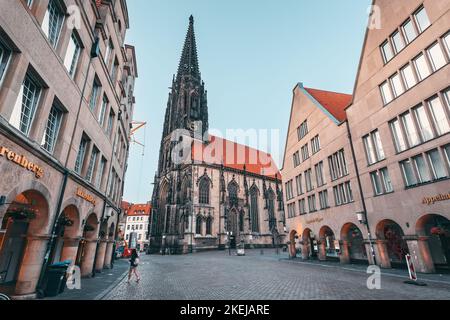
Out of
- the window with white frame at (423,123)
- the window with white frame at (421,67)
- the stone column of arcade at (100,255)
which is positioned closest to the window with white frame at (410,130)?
the window with white frame at (423,123)

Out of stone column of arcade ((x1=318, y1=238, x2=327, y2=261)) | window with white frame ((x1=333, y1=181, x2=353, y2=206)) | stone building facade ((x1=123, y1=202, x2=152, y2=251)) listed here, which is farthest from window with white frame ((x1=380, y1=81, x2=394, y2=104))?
stone building facade ((x1=123, y1=202, x2=152, y2=251))

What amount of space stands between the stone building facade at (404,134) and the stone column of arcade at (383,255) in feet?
0.19

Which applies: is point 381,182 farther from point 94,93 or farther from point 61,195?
point 94,93

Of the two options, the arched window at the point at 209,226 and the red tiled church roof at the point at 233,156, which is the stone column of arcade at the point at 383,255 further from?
the red tiled church roof at the point at 233,156

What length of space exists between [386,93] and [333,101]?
10.0 meters

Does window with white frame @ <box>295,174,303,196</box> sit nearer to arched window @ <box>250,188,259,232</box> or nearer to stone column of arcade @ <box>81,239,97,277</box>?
stone column of arcade @ <box>81,239,97,277</box>

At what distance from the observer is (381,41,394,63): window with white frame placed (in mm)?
14867

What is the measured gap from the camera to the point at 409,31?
44.6 feet

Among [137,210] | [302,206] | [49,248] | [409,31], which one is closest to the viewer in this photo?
[49,248]

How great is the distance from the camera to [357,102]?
17406 mm

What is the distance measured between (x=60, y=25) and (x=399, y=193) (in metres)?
18.9

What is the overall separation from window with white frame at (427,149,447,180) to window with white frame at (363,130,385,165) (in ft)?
9.63

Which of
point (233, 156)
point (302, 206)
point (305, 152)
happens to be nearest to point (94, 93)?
point (305, 152)
